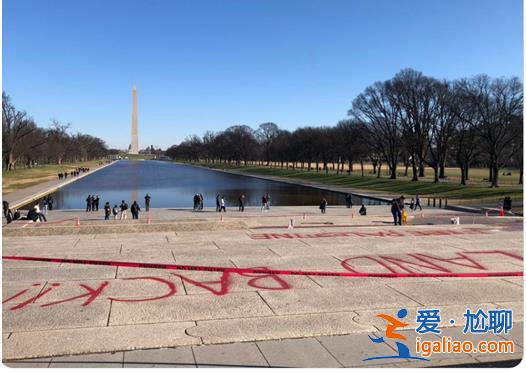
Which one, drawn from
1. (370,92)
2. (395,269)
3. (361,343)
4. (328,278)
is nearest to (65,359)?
(361,343)

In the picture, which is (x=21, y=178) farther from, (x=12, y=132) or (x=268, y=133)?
(x=268, y=133)

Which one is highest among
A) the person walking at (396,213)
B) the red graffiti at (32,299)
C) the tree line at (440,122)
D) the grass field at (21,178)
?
the tree line at (440,122)

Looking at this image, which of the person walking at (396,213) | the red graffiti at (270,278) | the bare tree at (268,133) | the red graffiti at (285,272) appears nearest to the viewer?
the red graffiti at (285,272)

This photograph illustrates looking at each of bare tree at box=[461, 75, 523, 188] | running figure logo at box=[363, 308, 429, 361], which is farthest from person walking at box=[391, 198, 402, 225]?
bare tree at box=[461, 75, 523, 188]

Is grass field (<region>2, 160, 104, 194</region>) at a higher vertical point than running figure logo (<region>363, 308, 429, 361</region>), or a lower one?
higher

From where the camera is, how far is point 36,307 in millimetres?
9938

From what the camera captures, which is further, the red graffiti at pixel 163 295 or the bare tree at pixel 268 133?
the bare tree at pixel 268 133

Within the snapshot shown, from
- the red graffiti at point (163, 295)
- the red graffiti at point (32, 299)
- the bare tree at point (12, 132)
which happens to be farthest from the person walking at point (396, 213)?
the bare tree at point (12, 132)

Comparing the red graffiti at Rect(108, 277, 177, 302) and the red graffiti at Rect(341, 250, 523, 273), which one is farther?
the red graffiti at Rect(341, 250, 523, 273)

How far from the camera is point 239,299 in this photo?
10516 millimetres

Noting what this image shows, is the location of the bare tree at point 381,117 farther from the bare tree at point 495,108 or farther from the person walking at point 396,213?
the person walking at point 396,213

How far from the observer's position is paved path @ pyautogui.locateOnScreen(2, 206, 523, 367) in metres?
7.72

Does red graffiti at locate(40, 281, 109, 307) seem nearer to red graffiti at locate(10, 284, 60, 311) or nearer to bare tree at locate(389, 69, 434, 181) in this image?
red graffiti at locate(10, 284, 60, 311)

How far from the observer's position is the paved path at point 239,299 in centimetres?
772
